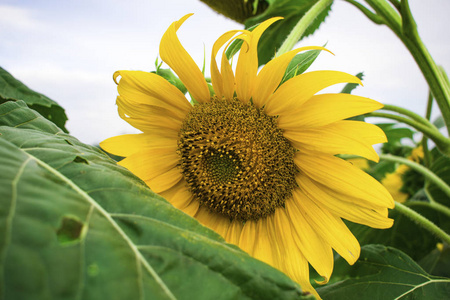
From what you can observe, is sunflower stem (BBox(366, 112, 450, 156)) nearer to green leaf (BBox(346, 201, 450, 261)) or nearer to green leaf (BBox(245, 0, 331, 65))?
green leaf (BBox(346, 201, 450, 261))

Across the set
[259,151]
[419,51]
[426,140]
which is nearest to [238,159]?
[259,151]

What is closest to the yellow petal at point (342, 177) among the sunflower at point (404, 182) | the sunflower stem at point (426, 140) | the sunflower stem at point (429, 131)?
the sunflower stem at point (429, 131)

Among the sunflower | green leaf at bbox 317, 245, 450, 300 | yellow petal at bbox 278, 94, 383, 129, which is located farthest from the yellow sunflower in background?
the sunflower

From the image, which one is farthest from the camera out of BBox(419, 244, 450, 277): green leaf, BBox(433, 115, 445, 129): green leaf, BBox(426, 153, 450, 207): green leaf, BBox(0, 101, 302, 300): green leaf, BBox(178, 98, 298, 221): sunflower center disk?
BBox(433, 115, 445, 129): green leaf

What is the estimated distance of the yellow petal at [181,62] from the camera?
0.78 m

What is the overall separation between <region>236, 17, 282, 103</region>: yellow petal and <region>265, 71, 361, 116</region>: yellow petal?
50 mm

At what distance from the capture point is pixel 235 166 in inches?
32.5

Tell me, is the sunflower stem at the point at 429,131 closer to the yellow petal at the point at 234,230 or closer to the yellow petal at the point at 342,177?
the yellow petal at the point at 342,177

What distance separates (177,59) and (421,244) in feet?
3.33

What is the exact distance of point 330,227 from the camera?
76cm

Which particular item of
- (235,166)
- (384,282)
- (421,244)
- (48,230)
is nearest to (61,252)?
(48,230)

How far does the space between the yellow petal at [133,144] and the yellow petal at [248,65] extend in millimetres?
203

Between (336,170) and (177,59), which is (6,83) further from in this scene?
(336,170)

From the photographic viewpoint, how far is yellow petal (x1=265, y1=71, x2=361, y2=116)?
2.29 ft
